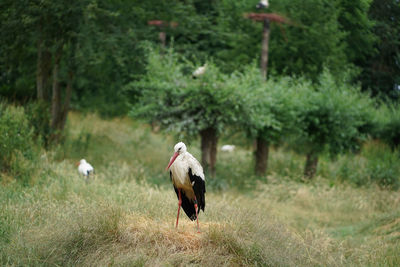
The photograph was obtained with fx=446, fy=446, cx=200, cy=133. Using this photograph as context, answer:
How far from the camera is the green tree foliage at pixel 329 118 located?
12656 millimetres

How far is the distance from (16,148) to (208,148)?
203 inches

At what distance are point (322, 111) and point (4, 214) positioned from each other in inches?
366

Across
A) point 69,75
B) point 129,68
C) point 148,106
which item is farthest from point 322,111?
point 69,75

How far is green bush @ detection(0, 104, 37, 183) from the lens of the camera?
8617 millimetres

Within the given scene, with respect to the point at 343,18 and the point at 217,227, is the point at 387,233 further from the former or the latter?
the point at 343,18

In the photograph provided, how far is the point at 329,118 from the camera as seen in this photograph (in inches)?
497

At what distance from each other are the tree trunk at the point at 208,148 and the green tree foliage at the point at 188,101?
301 mm

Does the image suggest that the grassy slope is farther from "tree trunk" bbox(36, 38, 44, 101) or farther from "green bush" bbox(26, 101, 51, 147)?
"tree trunk" bbox(36, 38, 44, 101)

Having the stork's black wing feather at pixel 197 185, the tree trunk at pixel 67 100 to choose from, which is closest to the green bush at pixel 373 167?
the stork's black wing feather at pixel 197 185

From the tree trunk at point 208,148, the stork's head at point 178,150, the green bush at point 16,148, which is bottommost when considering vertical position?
the tree trunk at point 208,148

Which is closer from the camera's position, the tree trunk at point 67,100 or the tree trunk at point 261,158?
the tree trunk at point 67,100

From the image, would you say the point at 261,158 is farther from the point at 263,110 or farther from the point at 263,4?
the point at 263,4

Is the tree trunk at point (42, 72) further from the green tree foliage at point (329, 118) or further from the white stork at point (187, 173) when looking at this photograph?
the white stork at point (187, 173)

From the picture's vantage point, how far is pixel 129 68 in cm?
1403
